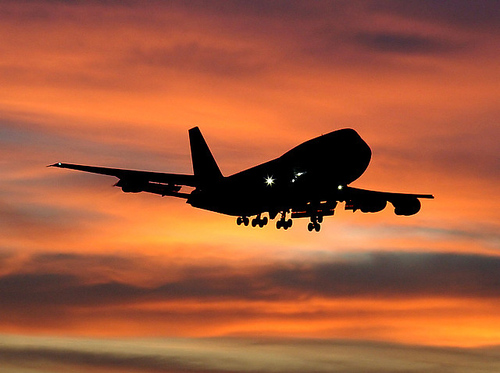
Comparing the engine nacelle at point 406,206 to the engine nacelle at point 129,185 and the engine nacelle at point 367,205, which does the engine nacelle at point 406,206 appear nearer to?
the engine nacelle at point 367,205

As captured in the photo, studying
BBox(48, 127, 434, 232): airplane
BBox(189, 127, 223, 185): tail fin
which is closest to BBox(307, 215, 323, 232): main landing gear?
BBox(48, 127, 434, 232): airplane

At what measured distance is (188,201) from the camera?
11788 cm

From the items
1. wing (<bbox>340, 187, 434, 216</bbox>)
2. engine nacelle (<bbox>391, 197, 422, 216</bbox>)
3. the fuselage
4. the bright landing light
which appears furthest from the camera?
engine nacelle (<bbox>391, 197, 422, 216</bbox>)

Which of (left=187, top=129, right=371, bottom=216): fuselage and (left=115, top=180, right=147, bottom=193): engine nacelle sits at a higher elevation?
(left=187, top=129, right=371, bottom=216): fuselage

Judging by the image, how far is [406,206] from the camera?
12569cm

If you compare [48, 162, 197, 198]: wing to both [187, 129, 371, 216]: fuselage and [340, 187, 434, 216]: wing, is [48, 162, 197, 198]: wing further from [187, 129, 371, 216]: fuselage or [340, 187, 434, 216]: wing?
[340, 187, 434, 216]: wing

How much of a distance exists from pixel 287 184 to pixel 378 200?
60.7 feet

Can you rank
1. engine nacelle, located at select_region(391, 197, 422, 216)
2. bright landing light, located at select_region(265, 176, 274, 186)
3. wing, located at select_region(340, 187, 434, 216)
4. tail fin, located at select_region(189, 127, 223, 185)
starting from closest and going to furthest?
bright landing light, located at select_region(265, 176, 274, 186) → wing, located at select_region(340, 187, 434, 216) → tail fin, located at select_region(189, 127, 223, 185) → engine nacelle, located at select_region(391, 197, 422, 216)

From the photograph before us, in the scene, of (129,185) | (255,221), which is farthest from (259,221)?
(129,185)

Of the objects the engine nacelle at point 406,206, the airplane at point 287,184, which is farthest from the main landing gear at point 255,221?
the engine nacelle at point 406,206

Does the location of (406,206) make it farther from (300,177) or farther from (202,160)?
(202,160)

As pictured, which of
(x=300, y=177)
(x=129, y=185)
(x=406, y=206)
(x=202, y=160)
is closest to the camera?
(x=300, y=177)

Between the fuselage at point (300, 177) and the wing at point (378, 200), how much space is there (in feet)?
28.4

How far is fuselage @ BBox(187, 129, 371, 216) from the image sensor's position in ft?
354
